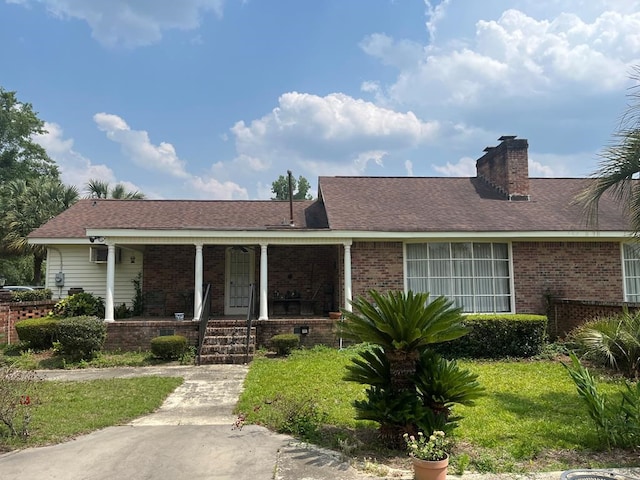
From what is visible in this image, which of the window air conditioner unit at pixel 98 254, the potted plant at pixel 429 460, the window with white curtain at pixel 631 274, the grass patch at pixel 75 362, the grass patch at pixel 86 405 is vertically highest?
the window air conditioner unit at pixel 98 254

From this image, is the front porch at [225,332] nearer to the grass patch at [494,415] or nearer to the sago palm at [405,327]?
the grass patch at [494,415]

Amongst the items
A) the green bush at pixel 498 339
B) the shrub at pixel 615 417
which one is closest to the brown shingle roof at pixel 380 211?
the green bush at pixel 498 339

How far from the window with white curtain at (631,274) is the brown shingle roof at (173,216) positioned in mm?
8693

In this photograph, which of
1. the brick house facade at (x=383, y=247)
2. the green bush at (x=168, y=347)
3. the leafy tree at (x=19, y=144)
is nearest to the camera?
the green bush at (x=168, y=347)

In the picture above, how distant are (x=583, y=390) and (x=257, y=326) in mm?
7879

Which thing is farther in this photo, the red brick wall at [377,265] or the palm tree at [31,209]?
the palm tree at [31,209]

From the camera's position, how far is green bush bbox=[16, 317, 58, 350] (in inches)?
421

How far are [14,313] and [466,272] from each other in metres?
12.3

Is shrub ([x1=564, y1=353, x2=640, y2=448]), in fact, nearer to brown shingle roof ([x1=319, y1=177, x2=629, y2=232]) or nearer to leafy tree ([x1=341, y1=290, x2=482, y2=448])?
leafy tree ([x1=341, y1=290, x2=482, y2=448])

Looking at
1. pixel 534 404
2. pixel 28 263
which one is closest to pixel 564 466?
pixel 534 404

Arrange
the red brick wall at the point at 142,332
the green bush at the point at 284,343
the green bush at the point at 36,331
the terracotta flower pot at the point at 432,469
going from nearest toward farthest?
the terracotta flower pot at the point at 432,469
the green bush at the point at 284,343
the green bush at the point at 36,331
the red brick wall at the point at 142,332

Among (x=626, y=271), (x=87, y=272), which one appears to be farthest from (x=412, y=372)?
(x=87, y=272)

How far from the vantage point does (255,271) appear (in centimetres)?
1400

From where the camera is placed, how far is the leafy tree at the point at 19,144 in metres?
39.2
